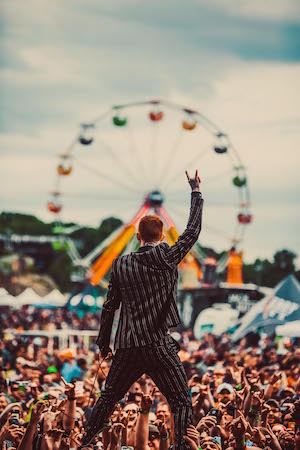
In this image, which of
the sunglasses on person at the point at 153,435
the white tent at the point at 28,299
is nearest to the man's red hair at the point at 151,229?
the sunglasses on person at the point at 153,435

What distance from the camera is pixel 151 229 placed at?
4.65 meters

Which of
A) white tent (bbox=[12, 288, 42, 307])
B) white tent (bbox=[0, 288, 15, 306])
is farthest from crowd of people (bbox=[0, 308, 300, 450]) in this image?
white tent (bbox=[0, 288, 15, 306])

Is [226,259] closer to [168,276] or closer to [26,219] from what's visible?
[168,276]

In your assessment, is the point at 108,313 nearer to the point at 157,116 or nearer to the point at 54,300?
the point at 157,116

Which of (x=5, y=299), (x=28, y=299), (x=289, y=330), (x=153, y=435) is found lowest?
(x=153, y=435)

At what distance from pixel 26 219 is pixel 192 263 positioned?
81698mm

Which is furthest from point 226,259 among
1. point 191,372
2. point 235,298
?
point 191,372

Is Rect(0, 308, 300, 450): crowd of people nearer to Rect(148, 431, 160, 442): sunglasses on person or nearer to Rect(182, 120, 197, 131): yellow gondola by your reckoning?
Rect(148, 431, 160, 442): sunglasses on person

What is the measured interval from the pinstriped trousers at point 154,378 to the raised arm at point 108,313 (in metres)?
0.10

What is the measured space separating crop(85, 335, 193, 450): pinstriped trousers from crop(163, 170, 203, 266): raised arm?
0.42 m

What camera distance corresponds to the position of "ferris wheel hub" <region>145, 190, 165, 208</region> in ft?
81.3

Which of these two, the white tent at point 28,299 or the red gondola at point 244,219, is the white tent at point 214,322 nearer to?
the red gondola at point 244,219

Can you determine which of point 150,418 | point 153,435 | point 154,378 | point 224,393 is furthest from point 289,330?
point 154,378

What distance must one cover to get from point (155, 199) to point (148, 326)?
20.3 m
